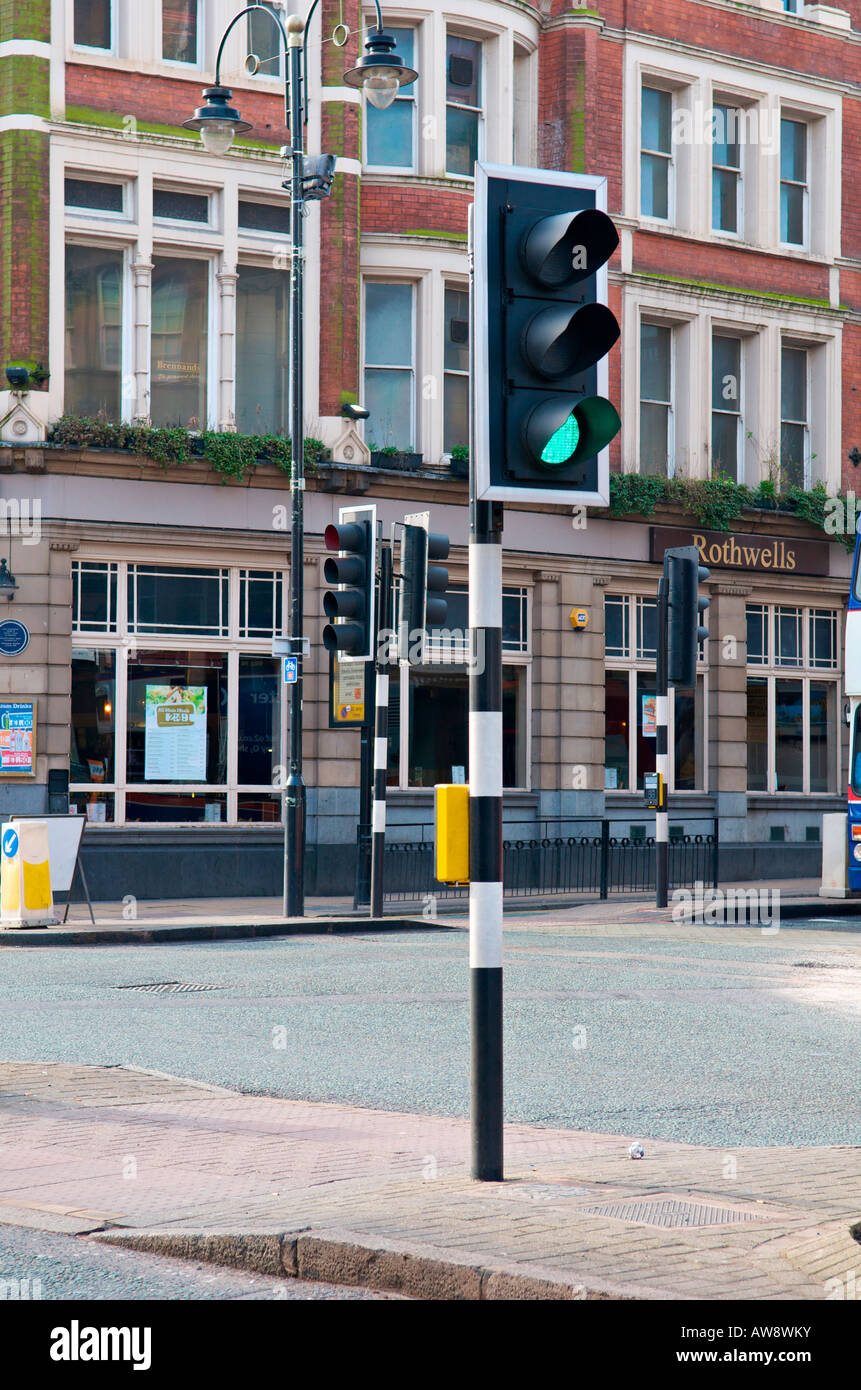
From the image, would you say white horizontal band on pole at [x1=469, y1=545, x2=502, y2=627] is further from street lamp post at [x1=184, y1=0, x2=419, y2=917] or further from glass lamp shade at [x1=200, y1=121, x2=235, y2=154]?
glass lamp shade at [x1=200, y1=121, x2=235, y2=154]

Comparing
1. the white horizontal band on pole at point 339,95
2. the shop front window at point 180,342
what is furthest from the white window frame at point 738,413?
the shop front window at point 180,342

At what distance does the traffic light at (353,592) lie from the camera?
16.7 m

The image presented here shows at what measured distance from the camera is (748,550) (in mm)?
28094

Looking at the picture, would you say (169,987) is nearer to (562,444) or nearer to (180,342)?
(562,444)

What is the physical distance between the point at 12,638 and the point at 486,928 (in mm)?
16629

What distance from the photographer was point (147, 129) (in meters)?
23.0

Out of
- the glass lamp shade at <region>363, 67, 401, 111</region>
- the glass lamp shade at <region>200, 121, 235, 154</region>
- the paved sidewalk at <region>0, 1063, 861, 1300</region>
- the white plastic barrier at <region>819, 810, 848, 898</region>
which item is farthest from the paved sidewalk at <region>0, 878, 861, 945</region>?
the glass lamp shade at <region>363, 67, 401, 111</region>

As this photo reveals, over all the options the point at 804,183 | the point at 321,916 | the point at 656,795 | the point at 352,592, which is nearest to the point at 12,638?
the point at 321,916

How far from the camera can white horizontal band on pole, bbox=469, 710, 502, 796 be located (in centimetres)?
618

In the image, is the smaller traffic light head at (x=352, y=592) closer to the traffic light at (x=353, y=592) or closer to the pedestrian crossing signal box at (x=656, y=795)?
the traffic light at (x=353, y=592)

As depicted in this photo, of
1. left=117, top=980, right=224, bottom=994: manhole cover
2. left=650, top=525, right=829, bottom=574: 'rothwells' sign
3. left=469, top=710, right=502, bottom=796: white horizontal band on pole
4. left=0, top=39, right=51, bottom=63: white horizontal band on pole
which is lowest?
left=117, top=980, right=224, bottom=994: manhole cover

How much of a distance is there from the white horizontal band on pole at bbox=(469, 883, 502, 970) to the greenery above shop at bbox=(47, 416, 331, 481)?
16.8m

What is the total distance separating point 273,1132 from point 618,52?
76.8 ft

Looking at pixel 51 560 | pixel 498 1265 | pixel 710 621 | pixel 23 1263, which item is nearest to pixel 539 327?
pixel 498 1265
